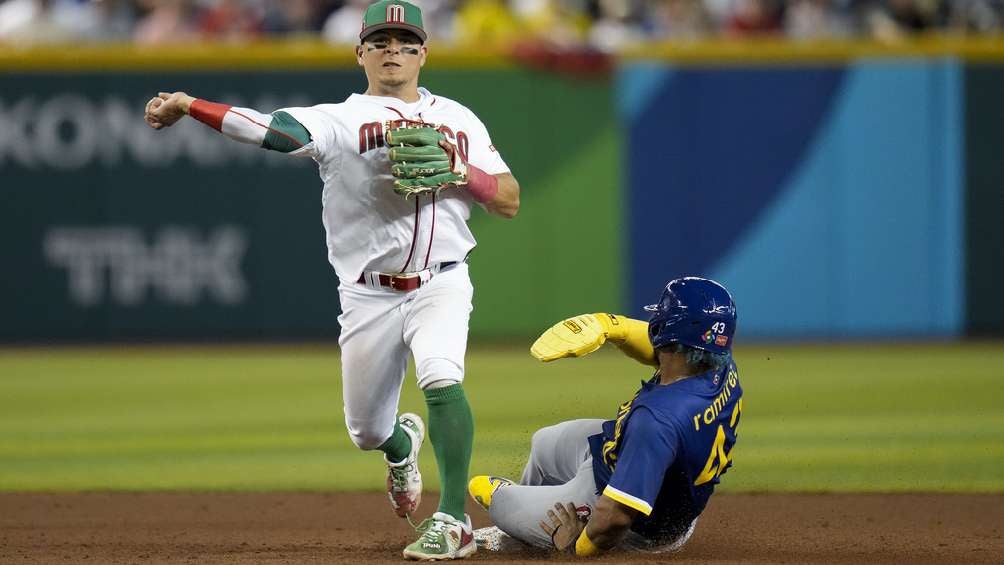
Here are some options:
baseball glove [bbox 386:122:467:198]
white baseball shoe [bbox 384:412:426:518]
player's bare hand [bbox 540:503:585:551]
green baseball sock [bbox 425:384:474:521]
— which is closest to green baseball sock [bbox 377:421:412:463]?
white baseball shoe [bbox 384:412:426:518]

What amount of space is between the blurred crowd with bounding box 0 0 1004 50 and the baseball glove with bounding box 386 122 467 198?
8.87m

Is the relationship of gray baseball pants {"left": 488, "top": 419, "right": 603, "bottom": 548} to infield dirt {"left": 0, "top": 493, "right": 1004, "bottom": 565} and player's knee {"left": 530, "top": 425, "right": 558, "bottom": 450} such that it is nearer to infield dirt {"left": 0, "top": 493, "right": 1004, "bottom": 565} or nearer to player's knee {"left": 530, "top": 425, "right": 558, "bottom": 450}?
player's knee {"left": 530, "top": 425, "right": 558, "bottom": 450}

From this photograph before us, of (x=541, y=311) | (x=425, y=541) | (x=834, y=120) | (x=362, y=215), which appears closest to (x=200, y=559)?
(x=425, y=541)

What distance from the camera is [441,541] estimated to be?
16.2 ft

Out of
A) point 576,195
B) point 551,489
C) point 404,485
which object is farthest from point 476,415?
point 576,195

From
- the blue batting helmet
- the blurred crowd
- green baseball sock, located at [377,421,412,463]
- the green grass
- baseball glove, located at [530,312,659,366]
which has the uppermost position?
the blurred crowd

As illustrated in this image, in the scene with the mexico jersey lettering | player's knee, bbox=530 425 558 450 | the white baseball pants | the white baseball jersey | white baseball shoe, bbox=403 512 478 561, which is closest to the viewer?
the mexico jersey lettering

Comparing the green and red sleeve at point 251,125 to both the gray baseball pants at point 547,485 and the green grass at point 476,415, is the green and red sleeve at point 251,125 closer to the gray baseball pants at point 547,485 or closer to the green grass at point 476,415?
the gray baseball pants at point 547,485

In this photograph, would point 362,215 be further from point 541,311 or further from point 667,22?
point 667,22

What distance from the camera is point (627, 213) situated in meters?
13.7

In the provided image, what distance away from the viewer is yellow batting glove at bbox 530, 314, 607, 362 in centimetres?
484

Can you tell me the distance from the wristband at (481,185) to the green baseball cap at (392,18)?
59cm

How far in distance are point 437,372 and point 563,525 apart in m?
0.69

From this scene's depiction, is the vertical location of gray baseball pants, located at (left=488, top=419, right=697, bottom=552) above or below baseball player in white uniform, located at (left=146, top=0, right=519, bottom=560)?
below
